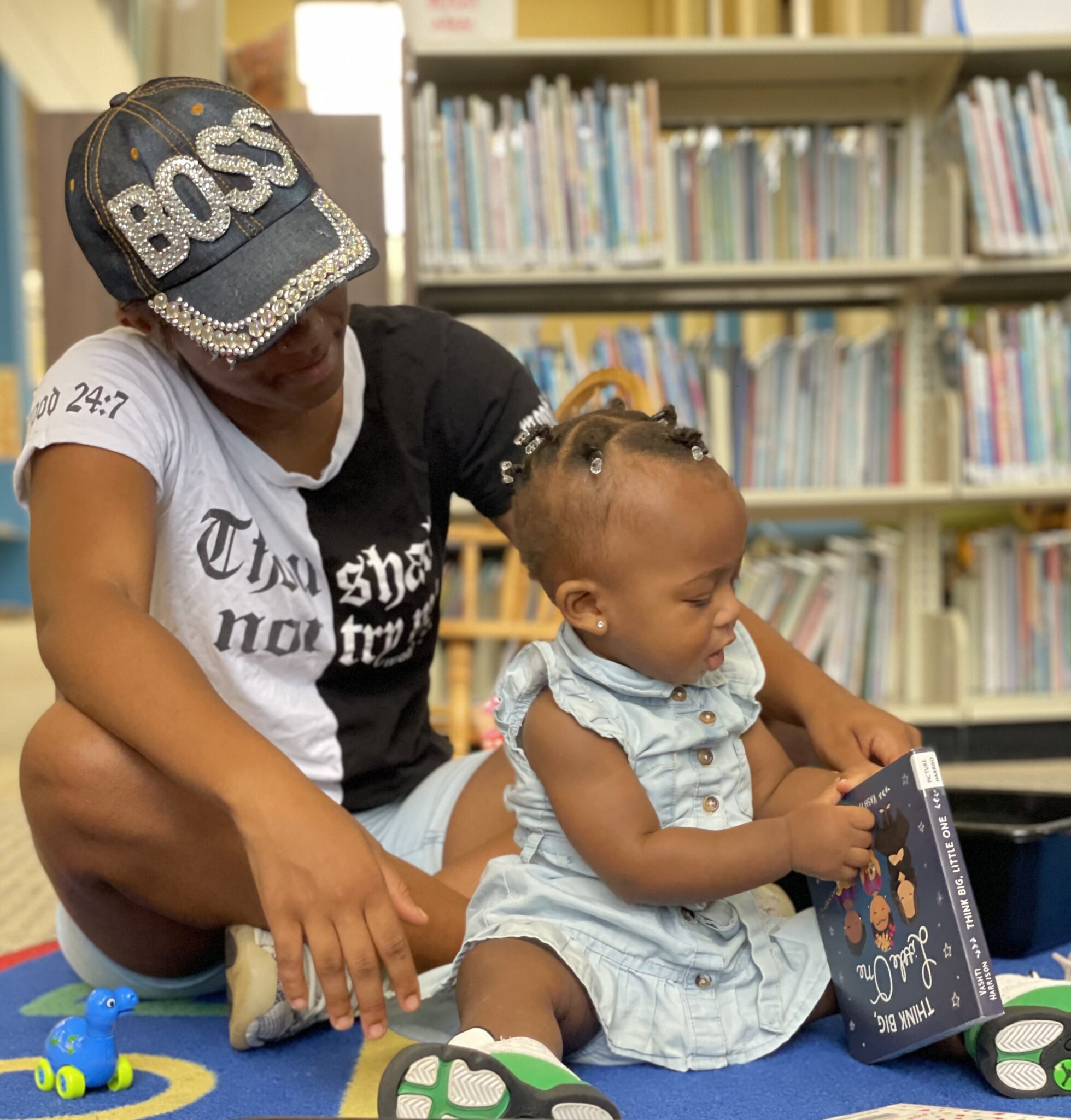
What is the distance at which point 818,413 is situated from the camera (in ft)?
8.23

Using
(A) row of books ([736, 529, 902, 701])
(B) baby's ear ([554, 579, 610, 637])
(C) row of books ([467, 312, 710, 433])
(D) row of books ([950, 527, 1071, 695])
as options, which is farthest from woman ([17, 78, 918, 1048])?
(D) row of books ([950, 527, 1071, 695])

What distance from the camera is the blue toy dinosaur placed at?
2.88ft

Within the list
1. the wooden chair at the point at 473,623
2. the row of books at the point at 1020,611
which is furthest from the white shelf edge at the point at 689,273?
the row of books at the point at 1020,611

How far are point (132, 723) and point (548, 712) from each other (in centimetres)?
29

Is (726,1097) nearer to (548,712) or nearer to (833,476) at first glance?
(548,712)

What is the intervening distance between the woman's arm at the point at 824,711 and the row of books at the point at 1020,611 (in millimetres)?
1664

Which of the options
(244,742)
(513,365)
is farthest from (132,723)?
(513,365)

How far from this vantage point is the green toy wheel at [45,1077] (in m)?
0.89

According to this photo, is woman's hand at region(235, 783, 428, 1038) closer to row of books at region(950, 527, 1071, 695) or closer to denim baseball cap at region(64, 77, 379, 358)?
denim baseball cap at region(64, 77, 379, 358)

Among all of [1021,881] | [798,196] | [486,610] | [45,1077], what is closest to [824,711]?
[1021,881]

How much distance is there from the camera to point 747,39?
2336 millimetres

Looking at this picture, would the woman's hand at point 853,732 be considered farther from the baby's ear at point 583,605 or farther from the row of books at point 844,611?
the row of books at point 844,611

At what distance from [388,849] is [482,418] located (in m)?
0.42

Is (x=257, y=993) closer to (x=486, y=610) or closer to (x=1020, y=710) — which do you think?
(x=486, y=610)
